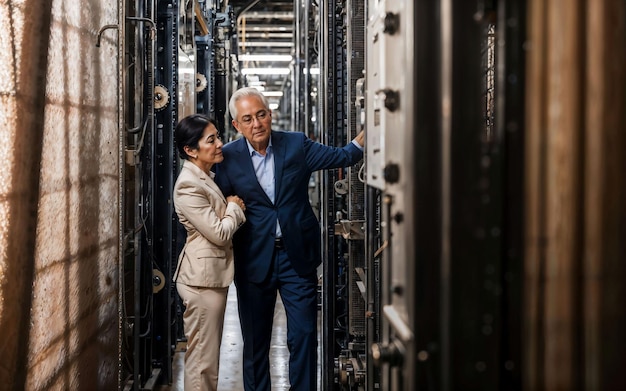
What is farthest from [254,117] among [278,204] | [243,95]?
[278,204]

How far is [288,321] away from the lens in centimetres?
438

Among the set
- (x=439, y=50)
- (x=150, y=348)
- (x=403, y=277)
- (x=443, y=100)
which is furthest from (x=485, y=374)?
(x=150, y=348)

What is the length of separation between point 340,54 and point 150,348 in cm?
266

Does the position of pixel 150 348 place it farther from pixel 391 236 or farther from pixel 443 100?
pixel 443 100

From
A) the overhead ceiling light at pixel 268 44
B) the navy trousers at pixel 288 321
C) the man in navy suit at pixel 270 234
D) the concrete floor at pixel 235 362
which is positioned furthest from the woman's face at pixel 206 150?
the overhead ceiling light at pixel 268 44

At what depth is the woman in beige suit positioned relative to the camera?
Result: 4.03 meters

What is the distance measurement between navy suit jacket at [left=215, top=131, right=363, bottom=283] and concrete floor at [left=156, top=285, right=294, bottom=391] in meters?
1.48

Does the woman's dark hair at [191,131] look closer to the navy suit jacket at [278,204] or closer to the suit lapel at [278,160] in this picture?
the navy suit jacket at [278,204]

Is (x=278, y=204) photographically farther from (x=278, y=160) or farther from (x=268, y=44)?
(x=268, y=44)

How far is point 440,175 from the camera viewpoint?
158 cm

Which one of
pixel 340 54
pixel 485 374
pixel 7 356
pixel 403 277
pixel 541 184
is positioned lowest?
pixel 7 356

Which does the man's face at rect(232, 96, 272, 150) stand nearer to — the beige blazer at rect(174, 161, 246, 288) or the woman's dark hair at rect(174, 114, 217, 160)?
the woman's dark hair at rect(174, 114, 217, 160)

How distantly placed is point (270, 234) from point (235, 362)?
220cm

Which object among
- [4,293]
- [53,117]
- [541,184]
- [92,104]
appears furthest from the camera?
[92,104]
